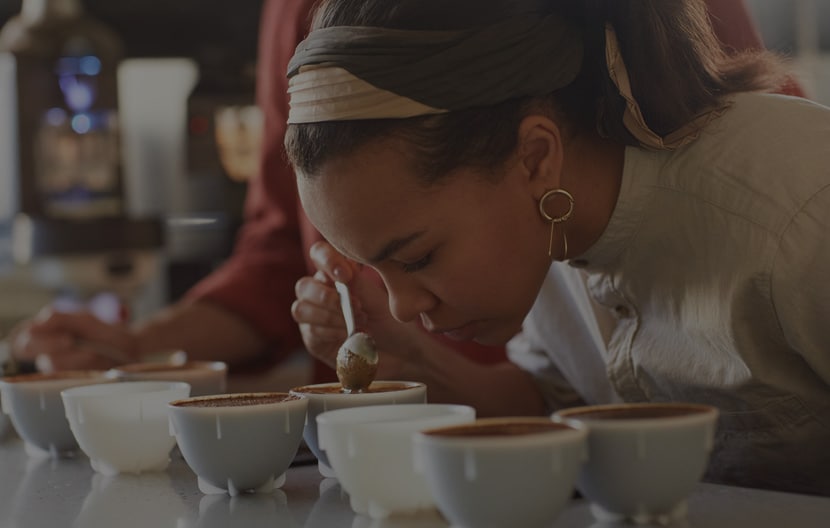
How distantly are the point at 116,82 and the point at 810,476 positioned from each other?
10.0 feet

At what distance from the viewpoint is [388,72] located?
3.49 ft

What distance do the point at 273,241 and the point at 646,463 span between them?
151cm

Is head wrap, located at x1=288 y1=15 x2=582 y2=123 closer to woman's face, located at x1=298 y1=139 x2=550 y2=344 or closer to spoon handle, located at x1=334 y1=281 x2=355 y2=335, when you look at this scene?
woman's face, located at x1=298 y1=139 x2=550 y2=344

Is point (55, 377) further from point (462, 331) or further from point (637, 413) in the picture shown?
point (637, 413)

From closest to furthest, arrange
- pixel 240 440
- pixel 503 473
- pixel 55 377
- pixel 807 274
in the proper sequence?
pixel 503 473, pixel 240 440, pixel 807 274, pixel 55 377

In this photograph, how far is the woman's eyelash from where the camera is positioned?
1.13m

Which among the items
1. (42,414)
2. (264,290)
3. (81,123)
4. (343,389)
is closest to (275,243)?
(264,290)

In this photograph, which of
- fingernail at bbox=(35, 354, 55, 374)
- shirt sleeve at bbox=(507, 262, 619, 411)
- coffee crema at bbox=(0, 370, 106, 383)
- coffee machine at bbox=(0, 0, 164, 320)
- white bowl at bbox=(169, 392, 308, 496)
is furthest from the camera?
coffee machine at bbox=(0, 0, 164, 320)

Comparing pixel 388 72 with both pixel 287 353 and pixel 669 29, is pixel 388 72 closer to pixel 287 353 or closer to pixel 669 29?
pixel 669 29

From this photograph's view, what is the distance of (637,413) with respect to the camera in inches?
34.8

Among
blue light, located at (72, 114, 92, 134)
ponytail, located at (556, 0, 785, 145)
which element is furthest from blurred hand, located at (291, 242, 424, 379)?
blue light, located at (72, 114, 92, 134)

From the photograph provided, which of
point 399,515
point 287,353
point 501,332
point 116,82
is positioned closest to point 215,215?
point 116,82

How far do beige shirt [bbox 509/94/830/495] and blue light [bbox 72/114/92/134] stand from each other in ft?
8.62

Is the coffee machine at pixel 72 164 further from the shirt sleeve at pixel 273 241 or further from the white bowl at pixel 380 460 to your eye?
the white bowl at pixel 380 460
